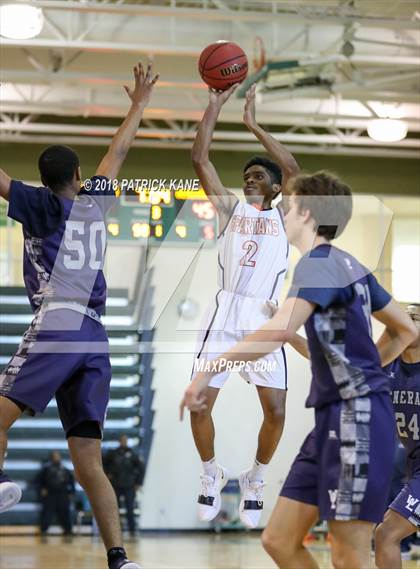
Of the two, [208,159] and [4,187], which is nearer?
[4,187]

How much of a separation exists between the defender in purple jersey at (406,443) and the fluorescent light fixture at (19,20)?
21.1 ft

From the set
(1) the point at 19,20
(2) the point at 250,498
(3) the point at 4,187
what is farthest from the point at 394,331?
(1) the point at 19,20

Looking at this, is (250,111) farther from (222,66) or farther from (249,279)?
(249,279)

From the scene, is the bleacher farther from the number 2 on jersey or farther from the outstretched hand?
the outstretched hand

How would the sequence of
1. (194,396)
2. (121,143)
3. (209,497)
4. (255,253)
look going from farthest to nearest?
(209,497)
(255,253)
(121,143)
(194,396)

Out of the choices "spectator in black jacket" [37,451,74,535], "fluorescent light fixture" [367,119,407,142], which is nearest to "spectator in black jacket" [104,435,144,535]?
"spectator in black jacket" [37,451,74,535]

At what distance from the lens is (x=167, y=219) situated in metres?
7.20

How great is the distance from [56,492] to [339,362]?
12.9 metres

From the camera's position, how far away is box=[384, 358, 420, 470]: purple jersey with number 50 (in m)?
7.36

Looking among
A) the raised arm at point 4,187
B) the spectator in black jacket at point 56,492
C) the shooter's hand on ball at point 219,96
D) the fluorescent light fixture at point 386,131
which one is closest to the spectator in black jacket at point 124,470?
the spectator in black jacket at point 56,492

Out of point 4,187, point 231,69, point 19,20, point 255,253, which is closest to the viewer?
point 4,187

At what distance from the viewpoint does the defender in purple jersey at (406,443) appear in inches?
271

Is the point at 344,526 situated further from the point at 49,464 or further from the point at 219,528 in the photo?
the point at 219,528

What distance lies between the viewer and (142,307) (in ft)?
24.1
